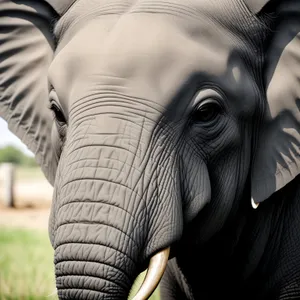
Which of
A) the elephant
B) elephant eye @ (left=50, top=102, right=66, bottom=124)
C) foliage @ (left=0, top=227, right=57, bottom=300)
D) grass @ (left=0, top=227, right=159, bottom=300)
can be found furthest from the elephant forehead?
foliage @ (left=0, top=227, right=57, bottom=300)

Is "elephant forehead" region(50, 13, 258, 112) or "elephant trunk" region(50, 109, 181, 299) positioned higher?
"elephant forehead" region(50, 13, 258, 112)

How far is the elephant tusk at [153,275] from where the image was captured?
2.22 metres

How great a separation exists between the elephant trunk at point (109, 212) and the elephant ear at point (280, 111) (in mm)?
565

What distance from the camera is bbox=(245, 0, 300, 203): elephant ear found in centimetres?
280

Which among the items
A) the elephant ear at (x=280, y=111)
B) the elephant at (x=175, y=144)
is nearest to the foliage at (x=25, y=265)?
the elephant at (x=175, y=144)

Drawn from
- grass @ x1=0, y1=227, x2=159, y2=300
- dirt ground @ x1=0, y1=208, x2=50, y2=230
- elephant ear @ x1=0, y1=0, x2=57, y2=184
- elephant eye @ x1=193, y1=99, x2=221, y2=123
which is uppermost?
elephant eye @ x1=193, y1=99, x2=221, y2=123

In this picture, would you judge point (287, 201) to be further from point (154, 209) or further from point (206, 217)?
point (154, 209)

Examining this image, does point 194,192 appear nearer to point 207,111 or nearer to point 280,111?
point 207,111

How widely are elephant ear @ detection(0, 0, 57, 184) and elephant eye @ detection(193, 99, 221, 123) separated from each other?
912mm

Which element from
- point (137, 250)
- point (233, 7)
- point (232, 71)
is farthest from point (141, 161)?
point (233, 7)

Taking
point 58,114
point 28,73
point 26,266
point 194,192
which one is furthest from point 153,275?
point 26,266

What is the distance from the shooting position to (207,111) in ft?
8.40

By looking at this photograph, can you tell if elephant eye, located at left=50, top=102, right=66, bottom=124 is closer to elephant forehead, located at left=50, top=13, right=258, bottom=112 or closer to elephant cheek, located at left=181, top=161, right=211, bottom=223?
elephant forehead, located at left=50, top=13, right=258, bottom=112

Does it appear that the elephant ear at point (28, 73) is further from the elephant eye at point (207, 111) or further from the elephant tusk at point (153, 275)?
the elephant tusk at point (153, 275)
